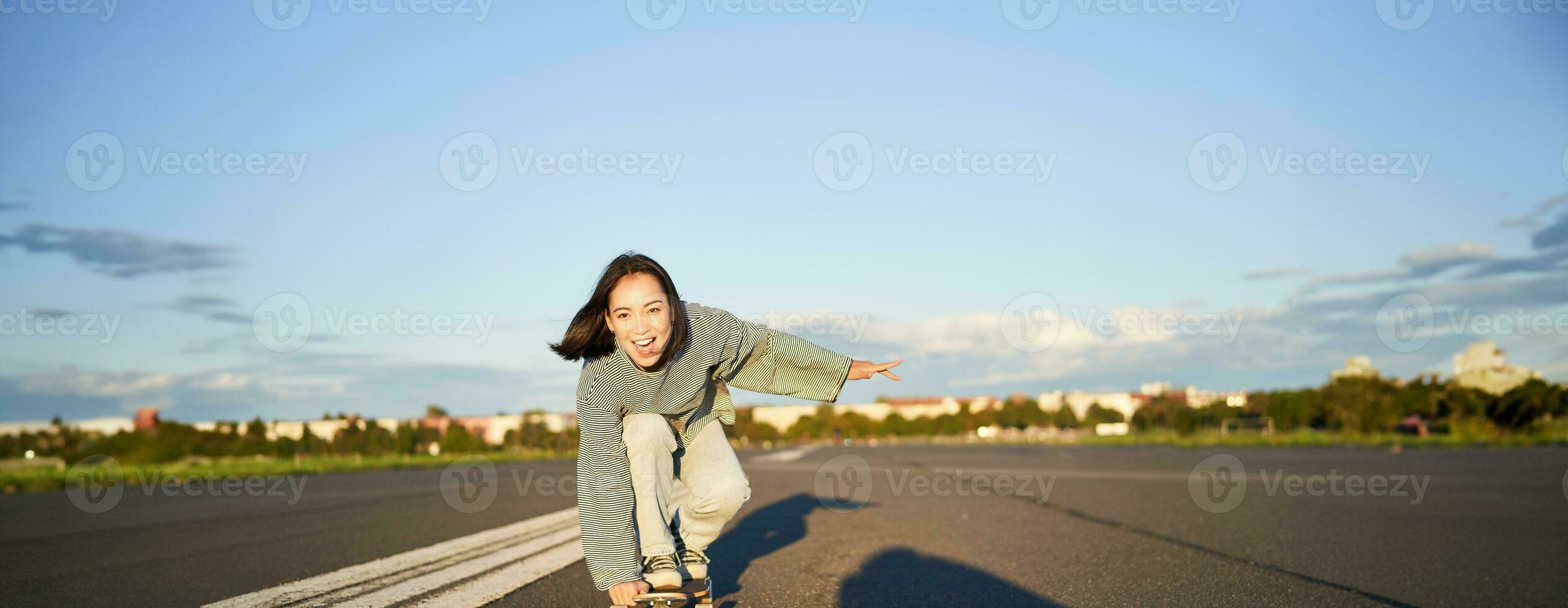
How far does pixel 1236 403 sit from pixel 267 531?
94117mm

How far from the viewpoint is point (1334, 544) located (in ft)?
21.7

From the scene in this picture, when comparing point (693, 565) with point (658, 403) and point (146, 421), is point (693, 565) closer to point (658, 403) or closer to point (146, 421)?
point (658, 403)

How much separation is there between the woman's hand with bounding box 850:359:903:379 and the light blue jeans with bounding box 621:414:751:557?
646 millimetres

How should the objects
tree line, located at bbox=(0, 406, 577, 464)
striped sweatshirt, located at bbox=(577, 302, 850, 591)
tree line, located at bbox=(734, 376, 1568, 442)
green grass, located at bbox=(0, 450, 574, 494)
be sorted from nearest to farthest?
striped sweatshirt, located at bbox=(577, 302, 850, 591)
green grass, located at bbox=(0, 450, 574, 494)
tree line, located at bbox=(0, 406, 577, 464)
tree line, located at bbox=(734, 376, 1568, 442)

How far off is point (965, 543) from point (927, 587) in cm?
216

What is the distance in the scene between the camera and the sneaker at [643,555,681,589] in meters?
3.72

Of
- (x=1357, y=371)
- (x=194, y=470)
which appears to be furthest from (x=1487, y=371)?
(x=194, y=470)

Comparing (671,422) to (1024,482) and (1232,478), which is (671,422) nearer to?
(1024,482)

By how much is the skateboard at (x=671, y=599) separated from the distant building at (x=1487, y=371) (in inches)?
2581

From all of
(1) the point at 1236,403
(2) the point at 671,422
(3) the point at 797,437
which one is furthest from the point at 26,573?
(3) the point at 797,437

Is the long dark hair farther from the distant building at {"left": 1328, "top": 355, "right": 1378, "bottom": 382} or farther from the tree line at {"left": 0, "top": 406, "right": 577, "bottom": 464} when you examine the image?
the distant building at {"left": 1328, "top": 355, "right": 1378, "bottom": 382}

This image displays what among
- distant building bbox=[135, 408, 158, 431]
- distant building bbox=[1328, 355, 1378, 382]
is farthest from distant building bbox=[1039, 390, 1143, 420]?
distant building bbox=[135, 408, 158, 431]

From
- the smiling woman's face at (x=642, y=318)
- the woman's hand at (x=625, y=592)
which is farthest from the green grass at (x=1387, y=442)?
the woman's hand at (x=625, y=592)

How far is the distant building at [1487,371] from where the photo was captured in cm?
5838
